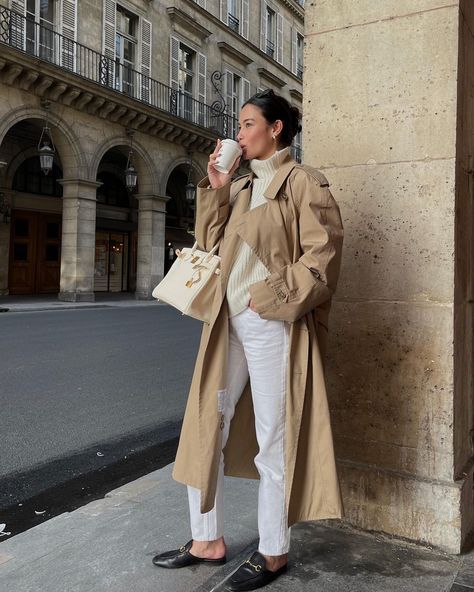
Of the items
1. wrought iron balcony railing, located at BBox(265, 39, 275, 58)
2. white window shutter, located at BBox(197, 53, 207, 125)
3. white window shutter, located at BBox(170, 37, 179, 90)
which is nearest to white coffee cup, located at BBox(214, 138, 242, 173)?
white window shutter, located at BBox(170, 37, 179, 90)

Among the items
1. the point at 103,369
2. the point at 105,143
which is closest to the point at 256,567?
the point at 103,369

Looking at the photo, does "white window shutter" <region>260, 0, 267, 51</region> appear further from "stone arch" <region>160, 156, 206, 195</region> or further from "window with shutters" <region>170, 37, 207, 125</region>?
"stone arch" <region>160, 156, 206, 195</region>

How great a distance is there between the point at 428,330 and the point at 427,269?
26 centimetres

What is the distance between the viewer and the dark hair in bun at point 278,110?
2.29 m

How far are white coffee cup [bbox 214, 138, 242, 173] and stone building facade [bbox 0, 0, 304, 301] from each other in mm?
17079

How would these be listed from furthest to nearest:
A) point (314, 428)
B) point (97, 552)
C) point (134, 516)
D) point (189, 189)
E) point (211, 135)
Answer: point (211, 135) → point (189, 189) → point (134, 516) → point (97, 552) → point (314, 428)

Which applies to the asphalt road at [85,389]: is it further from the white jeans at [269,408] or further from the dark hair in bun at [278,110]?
the dark hair in bun at [278,110]

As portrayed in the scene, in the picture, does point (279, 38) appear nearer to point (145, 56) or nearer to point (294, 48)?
point (294, 48)

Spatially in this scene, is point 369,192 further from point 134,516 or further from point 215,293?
point 134,516

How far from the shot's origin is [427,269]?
2.55 metres

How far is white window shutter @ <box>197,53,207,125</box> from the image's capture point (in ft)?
85.4

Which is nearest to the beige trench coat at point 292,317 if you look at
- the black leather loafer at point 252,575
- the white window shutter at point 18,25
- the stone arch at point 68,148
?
the black leather loafer at point 252,575

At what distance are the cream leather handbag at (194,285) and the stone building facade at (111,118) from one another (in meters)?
17.1

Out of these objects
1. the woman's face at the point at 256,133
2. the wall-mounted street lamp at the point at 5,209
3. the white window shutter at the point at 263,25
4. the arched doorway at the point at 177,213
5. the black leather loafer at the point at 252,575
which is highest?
the white window shutter at the point at 263,25
